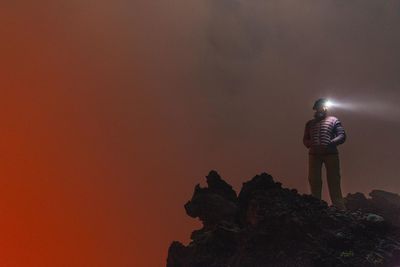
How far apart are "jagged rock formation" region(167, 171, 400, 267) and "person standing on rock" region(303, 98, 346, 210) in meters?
2.89

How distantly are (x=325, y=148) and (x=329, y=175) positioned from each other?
1271mm

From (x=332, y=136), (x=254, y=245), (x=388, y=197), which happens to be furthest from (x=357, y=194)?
(x=254, y=245)

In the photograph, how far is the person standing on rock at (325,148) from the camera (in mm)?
20281

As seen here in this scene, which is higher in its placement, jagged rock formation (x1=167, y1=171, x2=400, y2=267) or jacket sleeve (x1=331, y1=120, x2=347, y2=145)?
jacket sleeve (x1=331, y1=120, x2=347, y2=145)

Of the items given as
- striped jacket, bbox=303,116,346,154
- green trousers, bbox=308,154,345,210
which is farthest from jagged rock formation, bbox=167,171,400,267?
striped jacket, bbox=303,116,346,154

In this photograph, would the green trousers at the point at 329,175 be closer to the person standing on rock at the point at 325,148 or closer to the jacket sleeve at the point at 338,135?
the person standing on rock at the point at 325,148

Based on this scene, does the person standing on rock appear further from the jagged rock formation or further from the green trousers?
the jagged rock formation

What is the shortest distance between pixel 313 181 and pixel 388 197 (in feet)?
11.6

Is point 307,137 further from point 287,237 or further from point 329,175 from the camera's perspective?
point 287,237

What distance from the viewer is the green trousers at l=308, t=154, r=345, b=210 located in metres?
20.3

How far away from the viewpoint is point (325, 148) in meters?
20.3

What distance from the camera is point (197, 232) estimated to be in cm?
1902

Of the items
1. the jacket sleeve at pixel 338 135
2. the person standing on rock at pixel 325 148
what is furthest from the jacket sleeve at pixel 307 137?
the jacket sleeve at pixel 338 135

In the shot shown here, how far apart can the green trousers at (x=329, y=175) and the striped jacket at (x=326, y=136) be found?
12.6 inches
